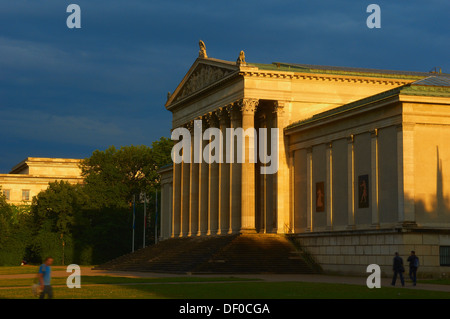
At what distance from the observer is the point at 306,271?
70375 millimetres

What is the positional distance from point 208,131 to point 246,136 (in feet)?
39.4

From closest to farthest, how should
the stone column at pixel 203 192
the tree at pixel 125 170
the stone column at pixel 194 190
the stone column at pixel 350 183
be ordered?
the stone column at pixel 350 183, the stone column at pixel 203 192, the stone column at pixel 194 190, the tree at pixel 125 170

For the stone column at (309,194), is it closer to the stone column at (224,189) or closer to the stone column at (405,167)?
the stone column at (224,189)

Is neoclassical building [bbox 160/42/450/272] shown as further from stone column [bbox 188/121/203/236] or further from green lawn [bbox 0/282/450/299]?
green lawn [bbox 0/282/450/299]

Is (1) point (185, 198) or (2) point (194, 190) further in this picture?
(1) point (185, 198)

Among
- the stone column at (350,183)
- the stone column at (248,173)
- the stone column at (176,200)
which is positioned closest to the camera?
the stone column at (350,183)

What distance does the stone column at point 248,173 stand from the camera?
79.5m

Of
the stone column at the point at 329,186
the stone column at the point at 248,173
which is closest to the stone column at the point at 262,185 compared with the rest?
the stone column at the point at 248,173

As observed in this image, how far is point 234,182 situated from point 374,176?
21198 millimetres

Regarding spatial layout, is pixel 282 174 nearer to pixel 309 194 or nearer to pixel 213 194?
pixel 309 194

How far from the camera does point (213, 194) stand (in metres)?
89.9

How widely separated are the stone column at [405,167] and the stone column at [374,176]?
3394mm

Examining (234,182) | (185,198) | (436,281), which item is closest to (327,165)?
(234,182)

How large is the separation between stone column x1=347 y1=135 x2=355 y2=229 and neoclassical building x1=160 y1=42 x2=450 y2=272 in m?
0.09
